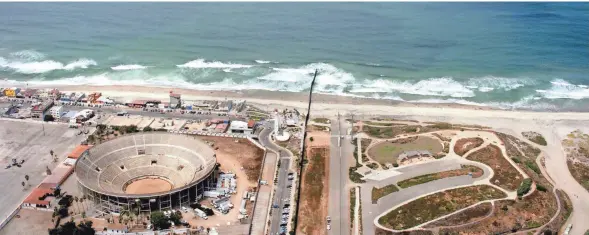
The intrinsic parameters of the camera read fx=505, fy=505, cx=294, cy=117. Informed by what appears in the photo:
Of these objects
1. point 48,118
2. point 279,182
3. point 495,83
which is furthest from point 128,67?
point 495,83

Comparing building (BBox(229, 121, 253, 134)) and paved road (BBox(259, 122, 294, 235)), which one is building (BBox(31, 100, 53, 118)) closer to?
building (BBox(229, 121, 253, 134))

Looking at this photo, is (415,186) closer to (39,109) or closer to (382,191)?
(382,191)

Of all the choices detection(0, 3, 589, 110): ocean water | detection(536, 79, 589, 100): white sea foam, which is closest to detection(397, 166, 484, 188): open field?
detection(0, 3, 589, 110): ocean water

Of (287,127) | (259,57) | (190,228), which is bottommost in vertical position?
(190,228)

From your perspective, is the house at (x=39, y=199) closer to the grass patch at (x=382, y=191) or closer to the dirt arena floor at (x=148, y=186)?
the dirt arena floor at (x=148, y=186)

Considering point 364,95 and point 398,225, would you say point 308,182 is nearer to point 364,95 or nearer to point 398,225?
point 398,225

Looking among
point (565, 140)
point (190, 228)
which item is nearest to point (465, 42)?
point (565, 140)

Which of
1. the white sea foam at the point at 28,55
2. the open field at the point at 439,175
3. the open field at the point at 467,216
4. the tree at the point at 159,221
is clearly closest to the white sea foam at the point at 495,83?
the open field at the point at 439,175
